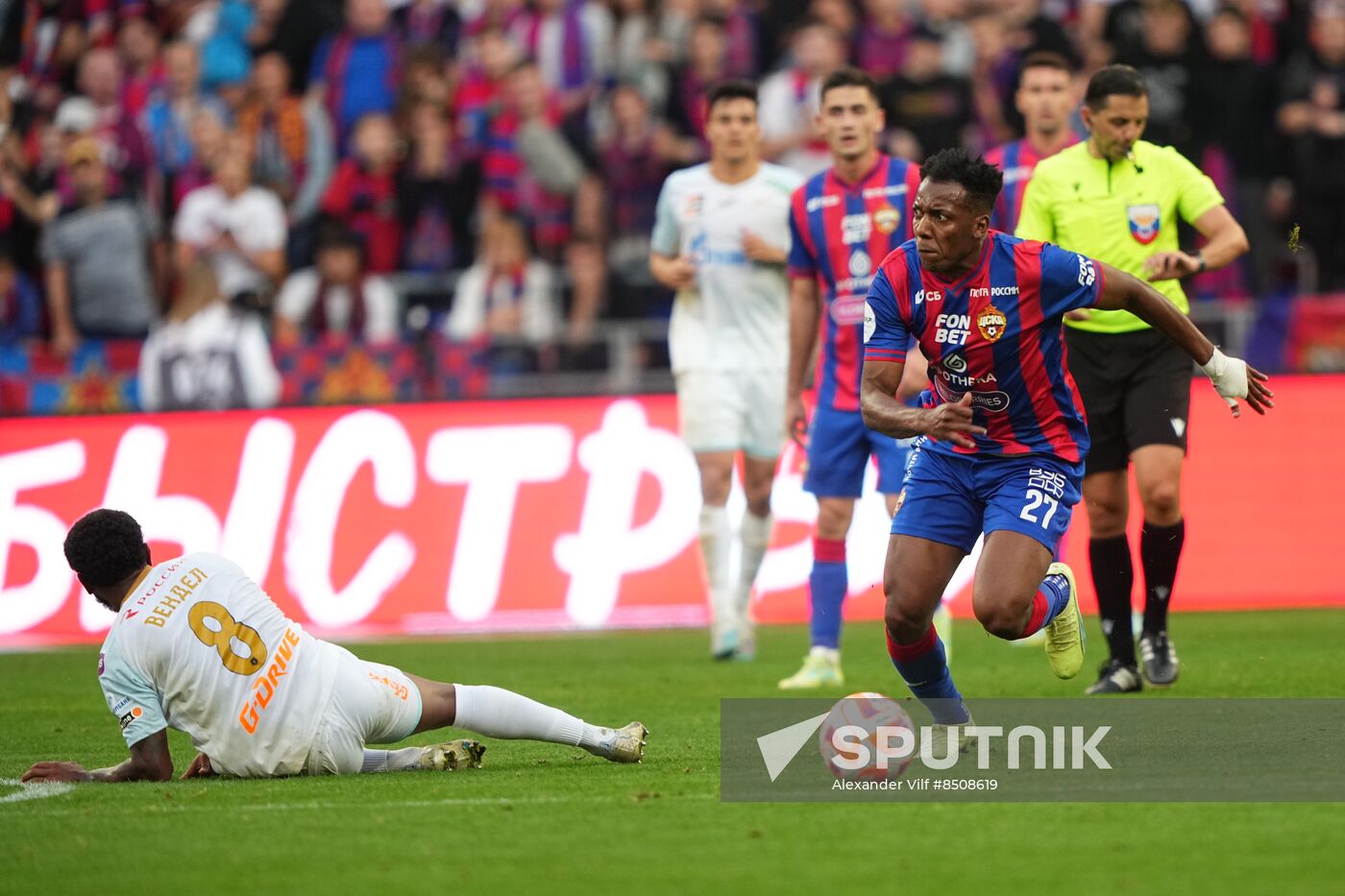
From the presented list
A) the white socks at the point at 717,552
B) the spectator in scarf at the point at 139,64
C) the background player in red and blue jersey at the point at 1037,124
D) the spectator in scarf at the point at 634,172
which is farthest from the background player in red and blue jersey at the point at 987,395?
the spectator in scarf at the point at 139,64

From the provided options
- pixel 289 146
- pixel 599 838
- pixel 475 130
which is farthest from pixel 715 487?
pixel 289 146

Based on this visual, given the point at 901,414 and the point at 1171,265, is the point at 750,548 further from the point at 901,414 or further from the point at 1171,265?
the point at 901,414

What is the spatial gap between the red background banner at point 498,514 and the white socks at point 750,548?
3.98 ft

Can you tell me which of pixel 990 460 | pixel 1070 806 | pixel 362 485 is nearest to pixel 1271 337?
pixel 362 485

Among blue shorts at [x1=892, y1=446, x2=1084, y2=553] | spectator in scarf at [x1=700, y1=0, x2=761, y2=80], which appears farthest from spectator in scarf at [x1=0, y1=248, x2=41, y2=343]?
blue shorts at [x1=892, y1=446, x2=1084, y2=553]

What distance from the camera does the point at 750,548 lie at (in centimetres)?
1207

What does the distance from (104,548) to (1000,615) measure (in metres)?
3.08

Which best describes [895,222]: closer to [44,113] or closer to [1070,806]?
[1070,806]

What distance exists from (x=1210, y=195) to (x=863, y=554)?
4.19 meters

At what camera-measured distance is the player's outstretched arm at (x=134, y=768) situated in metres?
6.92

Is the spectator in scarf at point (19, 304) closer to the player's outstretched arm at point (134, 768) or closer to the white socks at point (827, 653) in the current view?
the white socks at point (827, 653)

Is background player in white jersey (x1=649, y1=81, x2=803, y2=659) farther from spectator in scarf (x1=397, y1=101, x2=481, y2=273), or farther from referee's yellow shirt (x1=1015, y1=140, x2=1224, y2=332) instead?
spectator in scarf (x1=397, y1=101, x2=481, y2=273)

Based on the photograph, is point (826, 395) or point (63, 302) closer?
point (826, 395)

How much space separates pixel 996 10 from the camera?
16891 millimetres
